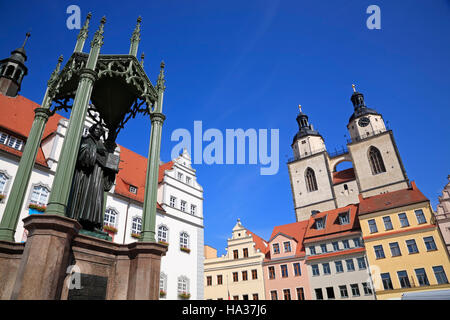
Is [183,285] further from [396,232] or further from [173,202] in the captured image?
[396,232]

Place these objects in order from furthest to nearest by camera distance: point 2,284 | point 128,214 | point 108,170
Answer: point 128,214 < point 108,170 < point 2,284

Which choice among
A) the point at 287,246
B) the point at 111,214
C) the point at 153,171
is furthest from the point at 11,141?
the point at 287,246

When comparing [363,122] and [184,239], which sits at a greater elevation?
[363,122]

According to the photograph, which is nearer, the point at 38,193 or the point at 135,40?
the point at 135,40

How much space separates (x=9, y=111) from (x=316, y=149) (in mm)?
47806

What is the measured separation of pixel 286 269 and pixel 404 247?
11.4 m

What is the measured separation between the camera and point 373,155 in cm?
4753

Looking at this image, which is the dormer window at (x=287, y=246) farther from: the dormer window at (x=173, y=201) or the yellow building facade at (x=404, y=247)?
the dormer window at (x=173, y=201)

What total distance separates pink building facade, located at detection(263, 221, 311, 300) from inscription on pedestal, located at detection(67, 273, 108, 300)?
27.0 meters

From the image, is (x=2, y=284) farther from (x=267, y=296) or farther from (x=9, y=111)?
(x=267, y=296)

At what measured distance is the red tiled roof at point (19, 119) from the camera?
1677 centimetres

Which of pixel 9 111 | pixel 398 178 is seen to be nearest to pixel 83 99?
pixel 9 111

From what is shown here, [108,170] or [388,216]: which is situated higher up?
[388,216]
